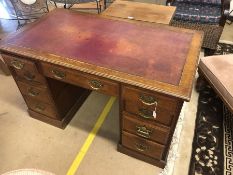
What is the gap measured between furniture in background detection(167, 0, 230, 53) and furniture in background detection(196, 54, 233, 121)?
73 centimetres

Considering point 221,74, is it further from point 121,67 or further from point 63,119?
point 63,119

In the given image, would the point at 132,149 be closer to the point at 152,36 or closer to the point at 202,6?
the point at 152,36

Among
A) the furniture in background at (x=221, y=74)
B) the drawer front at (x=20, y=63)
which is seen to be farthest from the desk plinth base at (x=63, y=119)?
the furniture in background at (x=221, y=74)

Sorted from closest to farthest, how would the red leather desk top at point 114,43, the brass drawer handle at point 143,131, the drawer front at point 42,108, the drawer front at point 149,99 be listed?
the drawer front at point 149,99
the red leather desk top at point 114,43
the brass drawer handle at point 143,131
the drawer front at point 42,108

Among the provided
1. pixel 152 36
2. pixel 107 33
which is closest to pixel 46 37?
pixel 107 33

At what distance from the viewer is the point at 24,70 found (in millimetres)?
1599

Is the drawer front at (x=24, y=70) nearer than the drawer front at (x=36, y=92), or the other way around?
the drawer front at (x=24, y=70)

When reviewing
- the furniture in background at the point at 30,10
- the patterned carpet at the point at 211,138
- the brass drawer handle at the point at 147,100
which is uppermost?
the brass drawer handle at the point at 147,100

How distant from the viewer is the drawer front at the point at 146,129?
4.59ft

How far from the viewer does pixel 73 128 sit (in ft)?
6.54

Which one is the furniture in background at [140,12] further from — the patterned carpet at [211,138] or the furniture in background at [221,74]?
the patterned carpet at [211,138]

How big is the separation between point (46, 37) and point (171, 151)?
1395mm

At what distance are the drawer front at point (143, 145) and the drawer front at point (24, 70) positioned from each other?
2.66 ft

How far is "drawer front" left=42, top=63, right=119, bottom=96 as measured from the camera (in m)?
1.33
